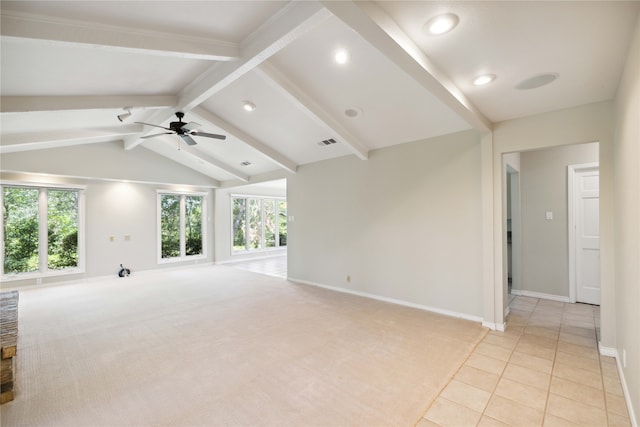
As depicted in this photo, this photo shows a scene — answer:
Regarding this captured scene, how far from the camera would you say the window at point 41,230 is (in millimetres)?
5617

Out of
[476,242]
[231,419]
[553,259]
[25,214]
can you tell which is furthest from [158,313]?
[553,259]

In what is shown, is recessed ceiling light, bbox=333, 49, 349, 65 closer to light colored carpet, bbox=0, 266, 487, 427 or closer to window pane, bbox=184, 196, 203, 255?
light colored carpet, bbox=0, 266, 487, 427

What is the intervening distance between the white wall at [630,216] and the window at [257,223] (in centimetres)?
883

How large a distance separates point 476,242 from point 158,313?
471 centimetres

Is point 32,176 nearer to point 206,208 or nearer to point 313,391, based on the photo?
point 206,208

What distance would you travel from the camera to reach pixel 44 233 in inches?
234

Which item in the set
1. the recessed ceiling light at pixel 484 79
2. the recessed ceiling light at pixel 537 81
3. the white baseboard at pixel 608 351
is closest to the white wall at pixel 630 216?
the white baseboard at pixel 608 351

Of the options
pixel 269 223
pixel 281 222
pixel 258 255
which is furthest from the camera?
pixel 281 222

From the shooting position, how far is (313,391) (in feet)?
7.48

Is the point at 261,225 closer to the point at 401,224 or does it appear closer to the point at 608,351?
the point at 401,224

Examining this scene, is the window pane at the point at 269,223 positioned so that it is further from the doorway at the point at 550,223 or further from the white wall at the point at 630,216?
the white wall at the point at 630,216

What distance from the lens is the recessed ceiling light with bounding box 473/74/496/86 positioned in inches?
102

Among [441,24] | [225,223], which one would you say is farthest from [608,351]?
[225,223]

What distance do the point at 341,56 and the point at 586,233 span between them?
467 cm
